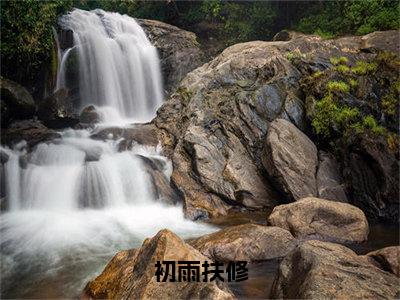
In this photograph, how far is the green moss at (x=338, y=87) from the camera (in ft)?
37.0

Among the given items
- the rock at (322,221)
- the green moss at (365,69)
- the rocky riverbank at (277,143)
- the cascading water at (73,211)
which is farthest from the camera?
the green moss at (365,69)

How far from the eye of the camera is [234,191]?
1071 cm

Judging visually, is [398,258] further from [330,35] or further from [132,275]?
[330,35]

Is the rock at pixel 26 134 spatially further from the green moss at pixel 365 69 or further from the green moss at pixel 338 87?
the green moss at pixel 365 69

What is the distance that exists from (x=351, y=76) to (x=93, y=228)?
8.60m

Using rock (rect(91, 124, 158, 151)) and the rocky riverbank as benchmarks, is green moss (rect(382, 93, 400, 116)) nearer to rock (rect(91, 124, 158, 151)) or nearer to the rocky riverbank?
the rocky riverbank

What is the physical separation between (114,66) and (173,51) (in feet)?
11.4

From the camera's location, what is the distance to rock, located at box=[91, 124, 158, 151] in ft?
42.1

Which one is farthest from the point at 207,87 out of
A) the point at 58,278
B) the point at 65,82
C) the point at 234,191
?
the point at 58,278

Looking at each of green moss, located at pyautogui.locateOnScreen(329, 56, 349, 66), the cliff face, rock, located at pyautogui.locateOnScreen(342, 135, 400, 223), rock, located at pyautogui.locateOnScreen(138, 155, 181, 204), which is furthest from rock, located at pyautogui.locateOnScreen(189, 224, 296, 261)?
green moss, located at pyautogui.locateOnScreen(329, 56, 349, 66)

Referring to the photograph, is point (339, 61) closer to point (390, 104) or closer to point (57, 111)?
point (390, 104)

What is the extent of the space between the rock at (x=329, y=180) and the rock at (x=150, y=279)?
578 centimetres

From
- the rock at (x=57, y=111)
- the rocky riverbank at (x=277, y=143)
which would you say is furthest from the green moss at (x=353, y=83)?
the rock at (x=57, y=111)

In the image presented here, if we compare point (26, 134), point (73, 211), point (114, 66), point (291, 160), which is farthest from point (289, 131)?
point (114, 66)
